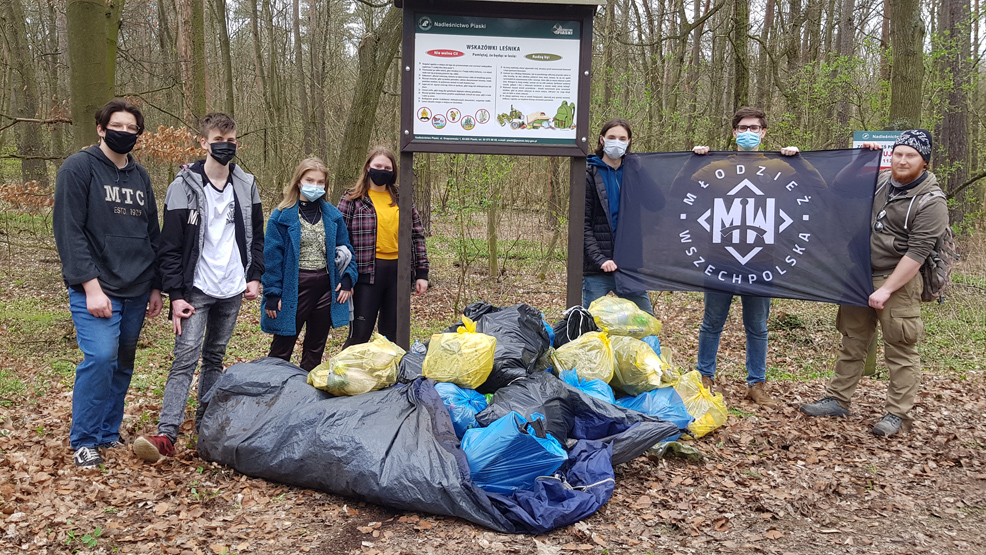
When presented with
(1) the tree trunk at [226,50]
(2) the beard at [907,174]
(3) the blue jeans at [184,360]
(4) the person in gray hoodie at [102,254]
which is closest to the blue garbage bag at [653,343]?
(2) the beard at [907,174]

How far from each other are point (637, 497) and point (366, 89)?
6.56 metres

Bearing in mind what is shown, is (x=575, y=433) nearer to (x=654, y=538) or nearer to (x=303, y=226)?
(x=654, y=538)

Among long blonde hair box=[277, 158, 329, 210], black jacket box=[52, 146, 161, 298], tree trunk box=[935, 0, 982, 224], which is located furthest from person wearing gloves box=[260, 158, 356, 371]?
tree trunk box=[935, 0, 982, 224]

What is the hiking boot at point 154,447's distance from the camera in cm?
374

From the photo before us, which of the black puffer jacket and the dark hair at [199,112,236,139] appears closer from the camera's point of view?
the dark hair at [199,112,236,139]

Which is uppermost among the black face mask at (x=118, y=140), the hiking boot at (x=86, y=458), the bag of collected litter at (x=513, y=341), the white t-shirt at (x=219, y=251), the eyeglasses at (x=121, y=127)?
the eyeglasses at (x=121, y=127)

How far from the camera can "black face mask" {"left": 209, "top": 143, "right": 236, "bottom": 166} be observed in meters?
4.04

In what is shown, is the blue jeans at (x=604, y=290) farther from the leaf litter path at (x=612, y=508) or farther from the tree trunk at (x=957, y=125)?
the tree trunk at (x=957, y=125)

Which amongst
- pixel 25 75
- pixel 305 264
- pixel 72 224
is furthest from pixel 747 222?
pixel 25 75

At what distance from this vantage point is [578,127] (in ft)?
15.7

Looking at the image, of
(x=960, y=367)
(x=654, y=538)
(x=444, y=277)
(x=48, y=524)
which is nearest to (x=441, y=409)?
(x=654, y=538)

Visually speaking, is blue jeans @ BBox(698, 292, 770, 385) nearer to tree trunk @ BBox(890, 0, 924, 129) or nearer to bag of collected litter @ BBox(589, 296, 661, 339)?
bag of collected litter @ BBox(589, 296, 661, 339)

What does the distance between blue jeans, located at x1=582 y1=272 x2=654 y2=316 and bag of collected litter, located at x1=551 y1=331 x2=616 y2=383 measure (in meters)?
0.86

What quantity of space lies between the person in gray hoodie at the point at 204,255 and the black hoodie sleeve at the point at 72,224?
42cm
